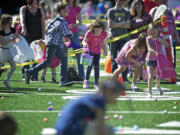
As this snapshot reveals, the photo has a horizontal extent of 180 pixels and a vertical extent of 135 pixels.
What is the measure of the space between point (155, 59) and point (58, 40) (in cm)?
252

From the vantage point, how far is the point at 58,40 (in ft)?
38.3

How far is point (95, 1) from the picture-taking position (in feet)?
178

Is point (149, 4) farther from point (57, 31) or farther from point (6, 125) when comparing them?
point (6, 125)

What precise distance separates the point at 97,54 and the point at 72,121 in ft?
21.0

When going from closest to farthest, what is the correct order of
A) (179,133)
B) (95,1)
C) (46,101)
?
(179,133) → (46,101) → (95,1)

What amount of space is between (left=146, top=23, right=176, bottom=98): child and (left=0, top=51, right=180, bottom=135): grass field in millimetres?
391

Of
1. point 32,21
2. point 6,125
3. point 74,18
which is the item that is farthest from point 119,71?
point 6,125

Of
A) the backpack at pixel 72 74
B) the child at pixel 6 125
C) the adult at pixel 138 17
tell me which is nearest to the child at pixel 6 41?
the backpack at pixel 72 74

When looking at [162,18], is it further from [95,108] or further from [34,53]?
[95,108]

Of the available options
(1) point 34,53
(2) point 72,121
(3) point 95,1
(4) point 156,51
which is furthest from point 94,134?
(3) point 95,1

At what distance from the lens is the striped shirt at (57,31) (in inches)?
455

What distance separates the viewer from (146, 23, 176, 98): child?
10164 millimetres

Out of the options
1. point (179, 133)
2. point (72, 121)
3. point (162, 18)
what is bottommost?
point (179, 133)

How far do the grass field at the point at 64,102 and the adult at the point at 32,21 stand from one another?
134 centimetres
